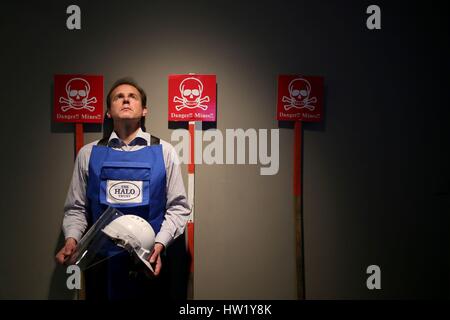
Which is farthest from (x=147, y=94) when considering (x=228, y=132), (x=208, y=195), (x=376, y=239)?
(x=376, y=239)

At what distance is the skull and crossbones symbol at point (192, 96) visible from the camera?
190cm

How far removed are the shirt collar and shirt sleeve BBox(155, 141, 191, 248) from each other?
10cm

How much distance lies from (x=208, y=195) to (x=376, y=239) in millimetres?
1093

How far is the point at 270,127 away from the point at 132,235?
103 cm

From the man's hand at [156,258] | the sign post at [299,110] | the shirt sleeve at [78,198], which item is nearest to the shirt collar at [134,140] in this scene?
the shirt sleeve at [78,198]

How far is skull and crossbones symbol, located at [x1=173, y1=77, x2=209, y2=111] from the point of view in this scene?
1.90 m

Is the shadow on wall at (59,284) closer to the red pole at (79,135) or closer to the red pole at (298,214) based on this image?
the red pole at (79,135)

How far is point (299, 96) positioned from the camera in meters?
1.96

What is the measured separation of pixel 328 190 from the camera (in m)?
2.03

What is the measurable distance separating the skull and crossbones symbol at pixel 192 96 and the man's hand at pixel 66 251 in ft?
2.98

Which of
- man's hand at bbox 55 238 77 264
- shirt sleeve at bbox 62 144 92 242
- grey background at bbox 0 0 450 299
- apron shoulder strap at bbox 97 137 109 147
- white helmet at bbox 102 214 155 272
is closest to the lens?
white helmet at bbox 102 214 155 272

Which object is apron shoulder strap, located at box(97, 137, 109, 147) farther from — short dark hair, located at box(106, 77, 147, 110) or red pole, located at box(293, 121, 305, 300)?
red pole, located at box(293, 121, 305, 300)

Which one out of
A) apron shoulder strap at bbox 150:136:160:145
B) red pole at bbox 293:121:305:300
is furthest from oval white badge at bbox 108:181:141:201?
red pole at bbox 293:121:305:300

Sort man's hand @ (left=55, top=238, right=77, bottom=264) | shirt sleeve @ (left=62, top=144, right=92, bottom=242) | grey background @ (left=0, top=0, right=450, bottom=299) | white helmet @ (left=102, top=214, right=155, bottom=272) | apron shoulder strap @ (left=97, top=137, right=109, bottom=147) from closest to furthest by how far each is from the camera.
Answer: white helmet @ (left=102, top=214, right=155, bottom=272), man's hand @ (left=55, top=238, right=77, bottom=264), shirt sleeve @ (left=62, top=144, right=92, bottom=242), apron shoulder strap @ (left=97, top=137, right=109, bottom=147), grey background @ (left=0, top=0, right=450, bottom=299)
